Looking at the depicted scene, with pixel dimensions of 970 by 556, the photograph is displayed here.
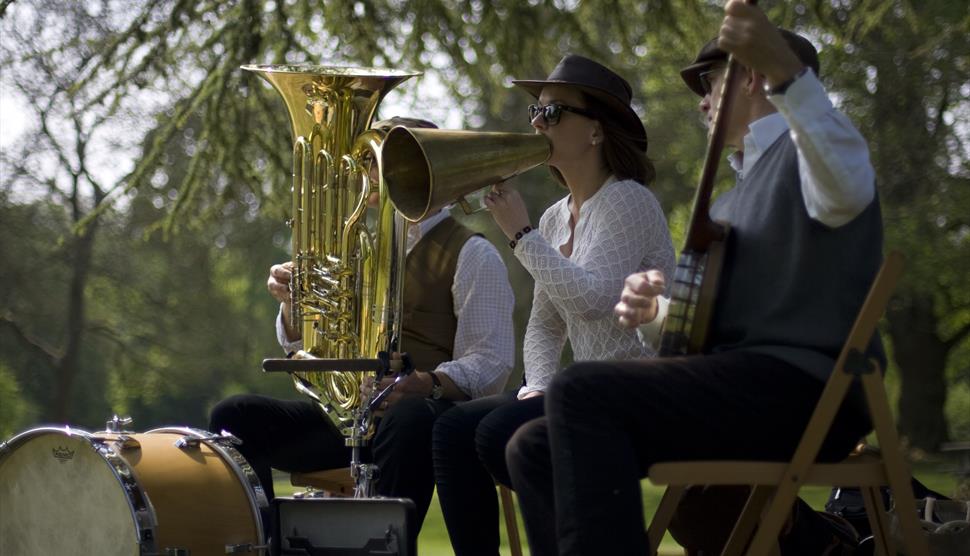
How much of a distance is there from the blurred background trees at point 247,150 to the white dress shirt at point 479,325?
2263mm

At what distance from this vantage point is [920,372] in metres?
16.9

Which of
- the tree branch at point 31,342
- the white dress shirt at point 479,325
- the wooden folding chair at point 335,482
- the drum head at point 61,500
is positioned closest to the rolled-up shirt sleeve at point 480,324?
the white dress shirt at point 479,325

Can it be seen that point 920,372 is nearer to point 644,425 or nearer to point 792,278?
point 792,278

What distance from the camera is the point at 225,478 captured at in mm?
3781

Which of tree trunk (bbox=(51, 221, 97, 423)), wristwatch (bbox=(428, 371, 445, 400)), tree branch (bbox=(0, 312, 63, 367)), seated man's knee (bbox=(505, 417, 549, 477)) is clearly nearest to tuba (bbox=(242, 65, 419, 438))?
wristwatch (bbox=(428, 371, 445, 400))

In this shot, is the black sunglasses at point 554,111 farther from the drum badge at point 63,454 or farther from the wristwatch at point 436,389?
the drum badge at point 63,454

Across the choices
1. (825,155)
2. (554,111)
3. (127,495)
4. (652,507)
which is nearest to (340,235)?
(554,111)

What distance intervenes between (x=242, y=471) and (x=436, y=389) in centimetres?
69

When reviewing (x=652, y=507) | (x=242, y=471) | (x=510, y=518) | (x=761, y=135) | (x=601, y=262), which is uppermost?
(x=761, y=135)

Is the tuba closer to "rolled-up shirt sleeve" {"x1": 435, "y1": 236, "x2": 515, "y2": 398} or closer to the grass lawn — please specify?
"rolled-up shirt sleeve" {"x1": 435, "y1": 236, "x2": 515, "y2": 398}

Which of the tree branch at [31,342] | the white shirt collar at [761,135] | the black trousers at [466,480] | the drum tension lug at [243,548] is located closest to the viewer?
the white shirt collar at [761,135]

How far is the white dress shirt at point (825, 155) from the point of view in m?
2.78

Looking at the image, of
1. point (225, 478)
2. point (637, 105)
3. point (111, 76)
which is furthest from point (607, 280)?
point (637, 105)

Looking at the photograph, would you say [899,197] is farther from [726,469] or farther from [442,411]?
[726,469]
